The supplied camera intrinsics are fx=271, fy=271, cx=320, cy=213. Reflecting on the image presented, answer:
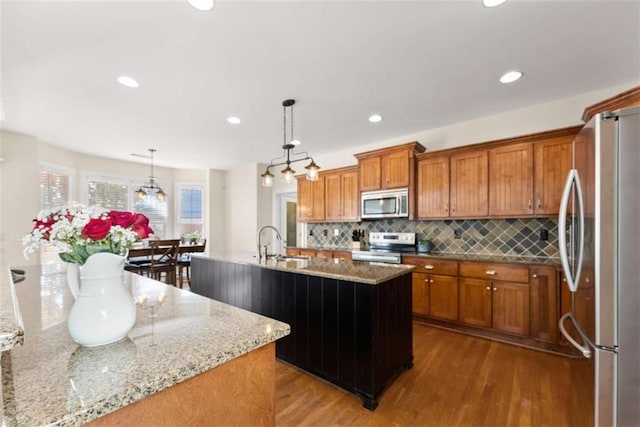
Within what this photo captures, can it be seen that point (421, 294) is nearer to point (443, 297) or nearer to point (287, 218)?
point (443, 297)

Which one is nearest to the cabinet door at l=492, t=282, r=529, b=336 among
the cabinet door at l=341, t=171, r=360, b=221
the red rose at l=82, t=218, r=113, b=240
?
the cabinet door at l=341, t=171, r=360, b=221

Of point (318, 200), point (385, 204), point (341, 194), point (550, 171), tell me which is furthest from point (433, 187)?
point (318, 200)

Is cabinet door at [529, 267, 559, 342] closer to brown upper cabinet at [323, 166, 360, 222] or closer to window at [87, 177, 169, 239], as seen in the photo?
brown upper cabinet at [323, 166, 360, 222]

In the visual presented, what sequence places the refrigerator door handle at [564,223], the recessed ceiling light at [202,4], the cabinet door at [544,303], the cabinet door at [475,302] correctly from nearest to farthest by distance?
the refrigerator door handle at [564,223], the recessed ceiling light at [202,4], the cabinet door at [544,303], the cabinet door at [475,302]

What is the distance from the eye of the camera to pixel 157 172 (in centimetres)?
631

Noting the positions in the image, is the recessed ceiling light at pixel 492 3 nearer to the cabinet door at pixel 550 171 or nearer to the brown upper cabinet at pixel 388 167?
the cabinet door at pixel 550 171

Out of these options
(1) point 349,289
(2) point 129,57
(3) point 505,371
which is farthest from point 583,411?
(2) point 129,57

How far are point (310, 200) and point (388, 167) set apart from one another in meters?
1.70

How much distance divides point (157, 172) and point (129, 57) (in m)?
4.70

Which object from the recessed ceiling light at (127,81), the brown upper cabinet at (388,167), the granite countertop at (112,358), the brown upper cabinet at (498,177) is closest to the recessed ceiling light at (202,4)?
the recessed ceiling light at (127,81)

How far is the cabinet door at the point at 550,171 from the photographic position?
2.78 meters

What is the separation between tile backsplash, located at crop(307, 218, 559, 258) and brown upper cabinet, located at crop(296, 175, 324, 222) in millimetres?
951

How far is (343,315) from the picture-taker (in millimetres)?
1994

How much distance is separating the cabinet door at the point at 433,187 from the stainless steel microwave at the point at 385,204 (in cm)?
22
